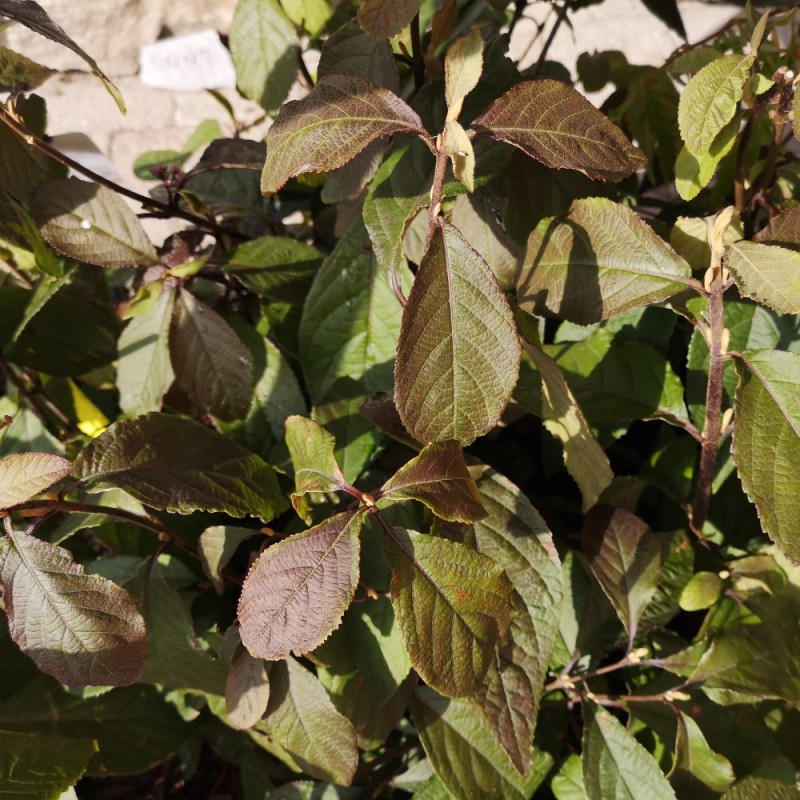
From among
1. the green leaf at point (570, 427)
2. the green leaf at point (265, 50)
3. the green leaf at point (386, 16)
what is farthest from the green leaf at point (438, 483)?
the green leaf at point (265, 50)

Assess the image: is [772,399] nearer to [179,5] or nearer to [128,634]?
[128,634]

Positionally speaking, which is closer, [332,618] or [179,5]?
[332,618]

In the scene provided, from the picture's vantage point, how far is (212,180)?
1168 millimetres

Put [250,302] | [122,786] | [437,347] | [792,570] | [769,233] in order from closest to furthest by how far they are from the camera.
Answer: [437,347] → [769,233] → [792,570] → [250,302] → [122,786]

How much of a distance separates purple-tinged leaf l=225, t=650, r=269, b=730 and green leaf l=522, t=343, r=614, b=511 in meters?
0.37

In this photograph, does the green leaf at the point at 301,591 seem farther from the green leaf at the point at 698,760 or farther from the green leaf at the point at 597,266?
the green leaf at the point at 698,760

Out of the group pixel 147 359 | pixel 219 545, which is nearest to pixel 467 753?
pixel 219 545

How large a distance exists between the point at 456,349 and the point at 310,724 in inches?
17.7

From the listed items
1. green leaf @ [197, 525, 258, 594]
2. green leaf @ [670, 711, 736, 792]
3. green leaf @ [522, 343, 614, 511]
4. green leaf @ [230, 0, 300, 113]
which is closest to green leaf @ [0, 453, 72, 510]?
green leaf @ [197, 525, 258, 594]

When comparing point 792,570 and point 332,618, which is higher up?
point 332,618

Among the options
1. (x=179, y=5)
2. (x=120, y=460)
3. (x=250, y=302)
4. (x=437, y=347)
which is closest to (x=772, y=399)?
(x=437, y=347)

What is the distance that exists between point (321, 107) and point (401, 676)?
0.55 meters

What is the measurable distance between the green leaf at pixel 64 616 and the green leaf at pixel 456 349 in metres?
0.31

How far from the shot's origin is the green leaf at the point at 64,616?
70 cm
